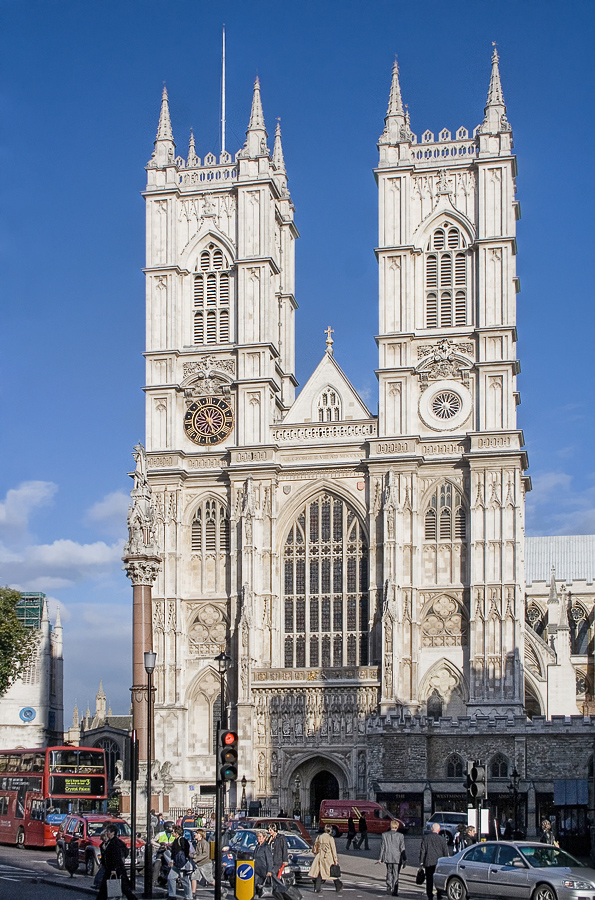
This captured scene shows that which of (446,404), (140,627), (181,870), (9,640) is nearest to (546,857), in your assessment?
(181,870)

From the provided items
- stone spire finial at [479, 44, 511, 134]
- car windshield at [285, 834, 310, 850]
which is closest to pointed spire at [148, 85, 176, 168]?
stone spire finial at [479, 44, 511, 134]

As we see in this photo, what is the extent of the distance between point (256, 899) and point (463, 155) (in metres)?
44.4

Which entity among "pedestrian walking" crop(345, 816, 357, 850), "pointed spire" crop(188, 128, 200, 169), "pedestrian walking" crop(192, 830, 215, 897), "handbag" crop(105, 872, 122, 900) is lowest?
"pedestrian walking" crop(345, 816, 357, 850)

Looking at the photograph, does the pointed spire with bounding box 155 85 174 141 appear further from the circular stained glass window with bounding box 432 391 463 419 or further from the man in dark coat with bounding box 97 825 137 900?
the man in dark coat with bounding box 97 825 137 900

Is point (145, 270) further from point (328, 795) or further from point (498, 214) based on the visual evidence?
point (328, 795)

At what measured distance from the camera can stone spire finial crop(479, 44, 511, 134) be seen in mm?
64062

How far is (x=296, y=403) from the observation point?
64.8 m

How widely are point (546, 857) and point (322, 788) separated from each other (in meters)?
34.6

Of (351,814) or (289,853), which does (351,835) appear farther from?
(289,853)

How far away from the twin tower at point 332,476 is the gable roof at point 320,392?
105 mm

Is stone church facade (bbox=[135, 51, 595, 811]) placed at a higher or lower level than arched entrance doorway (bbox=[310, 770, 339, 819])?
higher

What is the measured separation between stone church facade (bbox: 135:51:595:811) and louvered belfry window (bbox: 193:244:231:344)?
0.08 meters

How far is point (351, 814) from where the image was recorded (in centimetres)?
4694

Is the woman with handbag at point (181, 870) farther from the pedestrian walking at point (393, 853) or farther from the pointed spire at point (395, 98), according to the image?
the pointed spire at point (395, 98)
